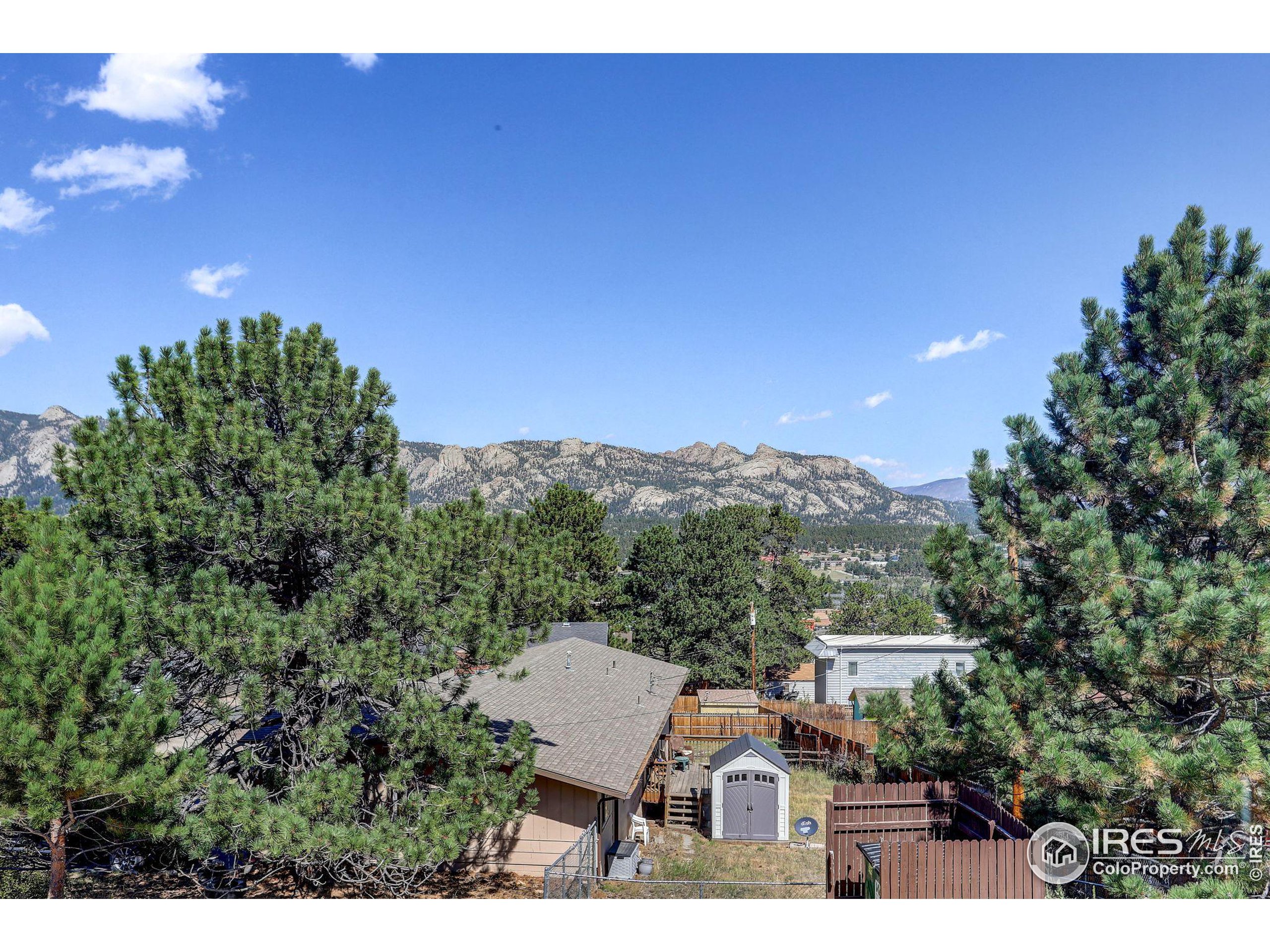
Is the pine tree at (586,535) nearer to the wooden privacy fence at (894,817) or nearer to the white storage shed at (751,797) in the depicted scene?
the white storage shed at (751,797)

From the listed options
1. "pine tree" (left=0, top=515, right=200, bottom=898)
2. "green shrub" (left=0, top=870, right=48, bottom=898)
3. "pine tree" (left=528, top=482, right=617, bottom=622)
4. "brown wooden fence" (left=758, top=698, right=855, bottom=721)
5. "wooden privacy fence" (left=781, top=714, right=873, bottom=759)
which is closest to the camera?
"pine tree" (left=0, top=515, right=200, bottom=898)

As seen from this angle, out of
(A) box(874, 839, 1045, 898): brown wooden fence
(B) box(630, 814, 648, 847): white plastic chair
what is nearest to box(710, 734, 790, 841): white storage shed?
(B) box(630, 814, 648, 847): white plastic chair

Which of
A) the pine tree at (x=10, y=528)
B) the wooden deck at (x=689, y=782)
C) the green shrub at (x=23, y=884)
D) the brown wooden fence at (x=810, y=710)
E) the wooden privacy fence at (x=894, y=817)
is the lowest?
the wooden deck at (x=689, y=782)

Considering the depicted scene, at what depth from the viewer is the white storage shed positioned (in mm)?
16562

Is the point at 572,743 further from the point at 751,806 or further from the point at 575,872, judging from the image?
the point at 751,806

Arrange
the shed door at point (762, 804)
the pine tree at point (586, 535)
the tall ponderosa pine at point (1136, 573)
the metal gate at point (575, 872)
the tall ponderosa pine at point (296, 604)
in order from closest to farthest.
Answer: the tall ponderosa pine at point (1136, 573)
the tall ponderosa pine at point (296, 604)
the metal gate at point (575, 872)
the shed door at point (762, 804)
the pine tree at point (586, 535)

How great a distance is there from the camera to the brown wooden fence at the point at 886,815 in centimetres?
1004

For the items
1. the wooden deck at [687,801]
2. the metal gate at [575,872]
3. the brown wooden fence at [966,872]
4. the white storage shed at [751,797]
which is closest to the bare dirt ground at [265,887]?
the metal gate at [575,872]

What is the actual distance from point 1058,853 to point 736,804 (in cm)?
1038

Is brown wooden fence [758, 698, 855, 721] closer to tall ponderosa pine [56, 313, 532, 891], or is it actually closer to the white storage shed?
the white storage shed

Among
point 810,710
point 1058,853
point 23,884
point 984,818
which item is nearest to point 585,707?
point 984,818

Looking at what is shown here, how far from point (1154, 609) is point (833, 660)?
31.5m

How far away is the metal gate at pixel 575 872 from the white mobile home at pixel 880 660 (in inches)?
991

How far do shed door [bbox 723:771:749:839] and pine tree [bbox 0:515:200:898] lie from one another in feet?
41.1
